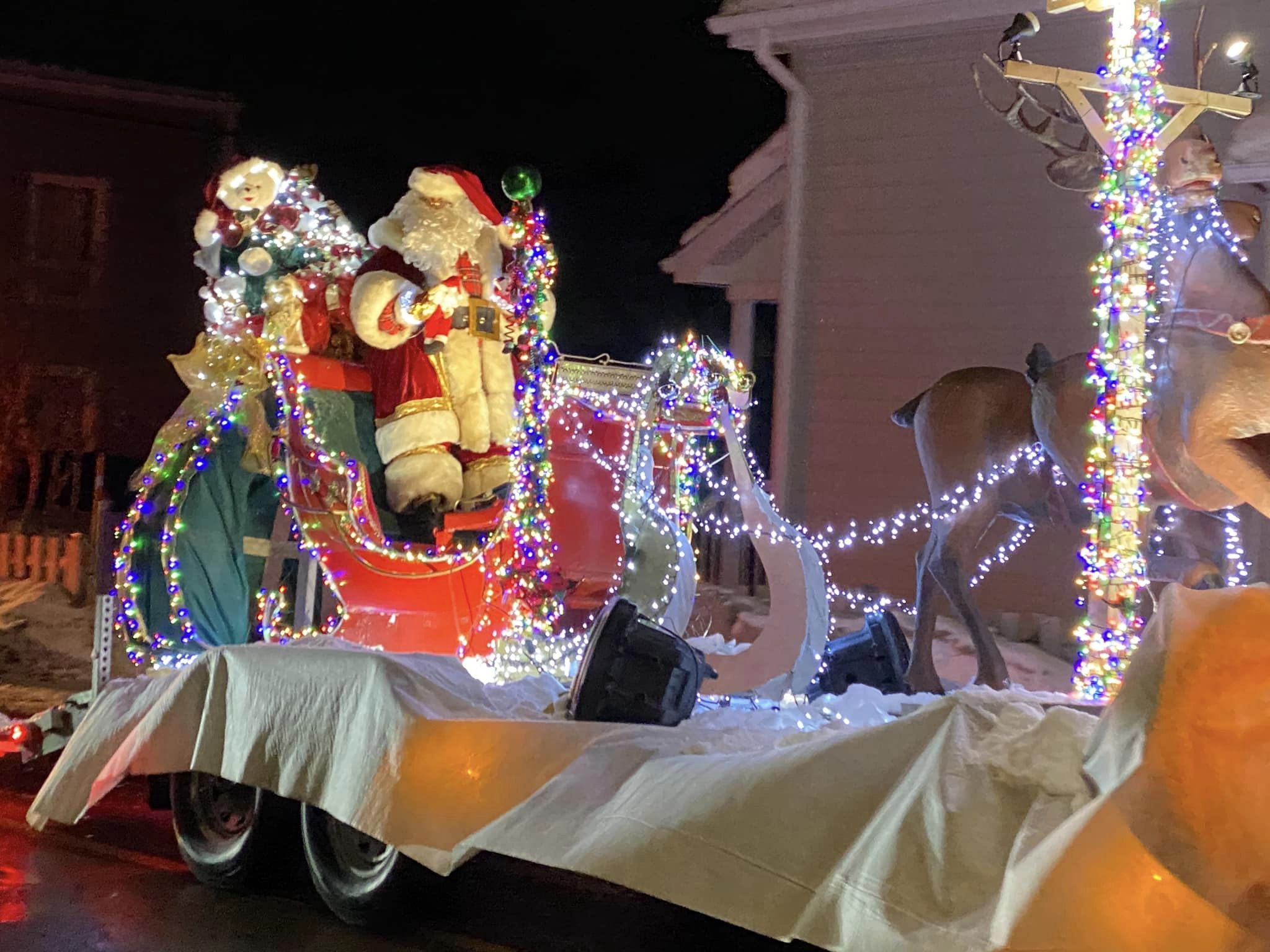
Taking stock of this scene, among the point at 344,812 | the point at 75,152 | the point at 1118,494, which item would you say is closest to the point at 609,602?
the point at 344,812

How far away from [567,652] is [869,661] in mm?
1578

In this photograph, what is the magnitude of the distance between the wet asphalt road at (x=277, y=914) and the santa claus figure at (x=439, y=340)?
84.1 inches

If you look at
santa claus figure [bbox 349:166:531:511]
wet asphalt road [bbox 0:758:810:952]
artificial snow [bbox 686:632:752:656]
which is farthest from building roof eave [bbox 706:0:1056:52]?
wet asphalt road [bbox 0:758:810:952]

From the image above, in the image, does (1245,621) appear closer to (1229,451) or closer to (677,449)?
(1229,451)

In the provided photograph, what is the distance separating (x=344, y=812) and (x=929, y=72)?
8990 mm

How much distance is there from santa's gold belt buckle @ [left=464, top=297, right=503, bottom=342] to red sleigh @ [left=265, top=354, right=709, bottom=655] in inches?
30.6

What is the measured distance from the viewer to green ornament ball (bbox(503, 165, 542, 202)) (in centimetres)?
622

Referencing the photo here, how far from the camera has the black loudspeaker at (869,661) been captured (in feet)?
20.6

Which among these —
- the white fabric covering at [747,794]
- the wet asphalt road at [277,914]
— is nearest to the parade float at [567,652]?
the white fabric covering at [747,794]

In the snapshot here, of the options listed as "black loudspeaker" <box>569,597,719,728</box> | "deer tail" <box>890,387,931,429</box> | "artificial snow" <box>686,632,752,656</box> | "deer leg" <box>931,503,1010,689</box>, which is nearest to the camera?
"black loudspeaker" <box>569,597,719,728</box>

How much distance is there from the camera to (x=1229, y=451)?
5562mm

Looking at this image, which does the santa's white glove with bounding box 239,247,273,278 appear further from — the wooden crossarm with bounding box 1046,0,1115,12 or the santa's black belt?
the wooden crossarm with bounding box 1046,0,1115,12

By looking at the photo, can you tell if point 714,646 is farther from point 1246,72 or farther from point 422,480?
point 1246,72

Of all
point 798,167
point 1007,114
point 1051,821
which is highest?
point 798,167
